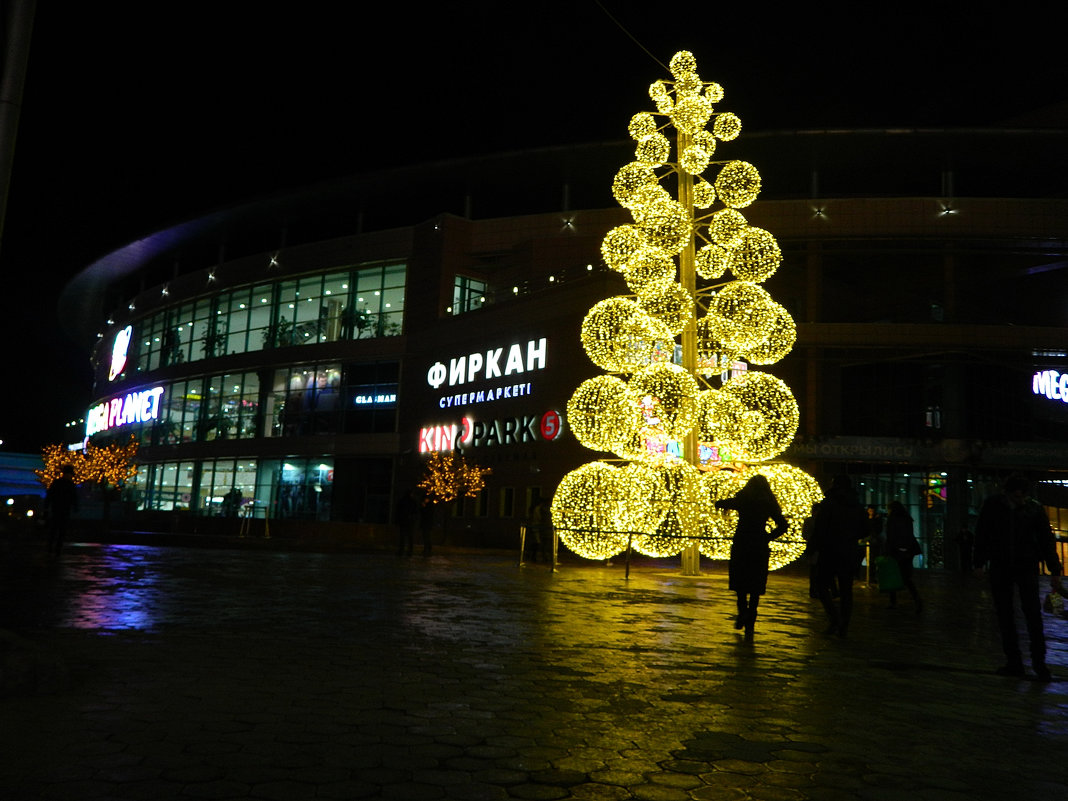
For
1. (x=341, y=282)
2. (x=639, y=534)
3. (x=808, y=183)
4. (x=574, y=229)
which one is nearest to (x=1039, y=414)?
(x=808, y=183)

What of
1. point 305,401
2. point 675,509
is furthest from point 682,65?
point 305,401

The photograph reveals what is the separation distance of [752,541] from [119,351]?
2126 inches

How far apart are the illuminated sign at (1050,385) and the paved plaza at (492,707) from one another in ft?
79.2

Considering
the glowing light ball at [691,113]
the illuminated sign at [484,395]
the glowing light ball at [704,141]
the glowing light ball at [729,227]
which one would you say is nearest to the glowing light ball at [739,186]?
the glowing light ball at [729,227]

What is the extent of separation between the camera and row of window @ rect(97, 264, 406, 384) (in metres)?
41.4

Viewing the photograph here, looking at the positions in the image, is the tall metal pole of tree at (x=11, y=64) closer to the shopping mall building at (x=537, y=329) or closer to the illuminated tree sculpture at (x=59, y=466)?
the shopping mall building at (x=537, y=329)

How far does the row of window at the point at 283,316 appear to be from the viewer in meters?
41.4

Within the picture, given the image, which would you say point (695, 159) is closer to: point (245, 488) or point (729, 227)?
point (729, 227)

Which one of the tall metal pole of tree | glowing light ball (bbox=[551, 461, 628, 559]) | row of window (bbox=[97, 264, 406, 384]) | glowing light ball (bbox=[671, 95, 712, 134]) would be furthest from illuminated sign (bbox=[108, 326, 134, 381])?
the tall metal pole of tree

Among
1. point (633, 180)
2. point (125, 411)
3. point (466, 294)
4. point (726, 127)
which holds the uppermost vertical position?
point (466, 294)

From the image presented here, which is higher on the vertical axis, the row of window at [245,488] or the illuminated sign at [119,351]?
the illuminated sign at [119,351]

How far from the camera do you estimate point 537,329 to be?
3256 centimetres

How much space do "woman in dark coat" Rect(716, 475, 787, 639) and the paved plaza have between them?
0.46 meters

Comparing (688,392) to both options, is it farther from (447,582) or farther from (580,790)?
(580,790)
